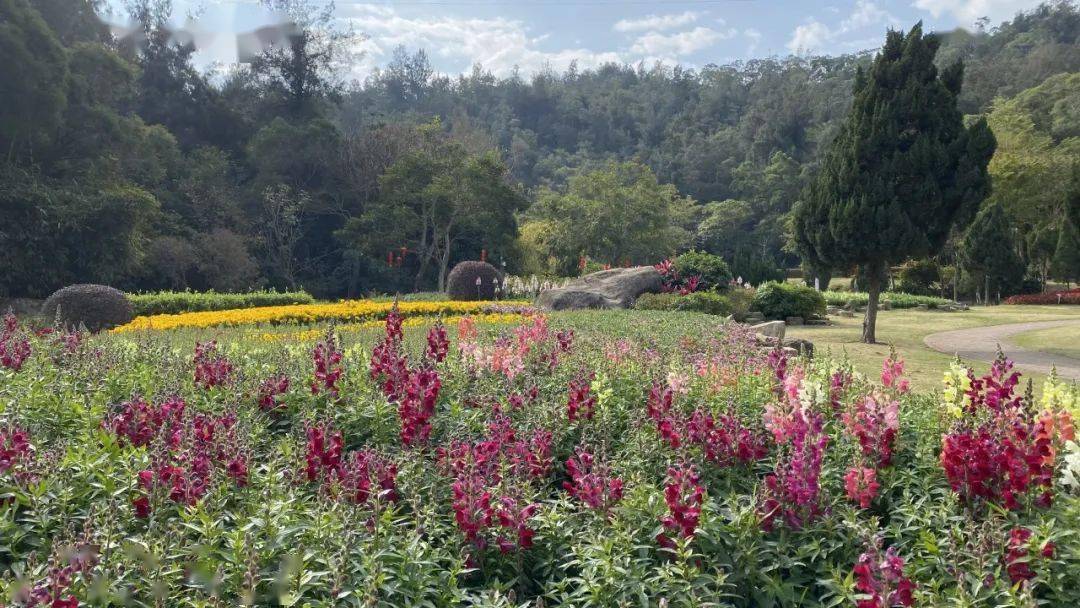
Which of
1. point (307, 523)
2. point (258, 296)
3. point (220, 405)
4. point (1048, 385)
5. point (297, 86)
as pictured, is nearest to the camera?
point (307, 523)

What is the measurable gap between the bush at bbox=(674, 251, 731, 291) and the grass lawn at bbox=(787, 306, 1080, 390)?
2.33 metres

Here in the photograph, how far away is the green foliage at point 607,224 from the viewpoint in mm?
29125

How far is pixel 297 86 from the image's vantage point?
35.6 metres

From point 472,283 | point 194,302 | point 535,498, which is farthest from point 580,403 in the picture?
point 472,283

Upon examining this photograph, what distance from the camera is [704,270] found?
1856 centimetres

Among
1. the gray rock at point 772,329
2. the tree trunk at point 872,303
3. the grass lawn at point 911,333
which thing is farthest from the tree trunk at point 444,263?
the tree trunk at point 872,303

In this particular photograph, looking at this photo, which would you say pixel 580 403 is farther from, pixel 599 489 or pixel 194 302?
pixel 194 302

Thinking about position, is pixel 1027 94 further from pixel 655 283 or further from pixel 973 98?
pixel 655 283

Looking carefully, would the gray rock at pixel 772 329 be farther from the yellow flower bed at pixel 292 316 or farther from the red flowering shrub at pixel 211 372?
the red flowering shrub at pixel 211 372

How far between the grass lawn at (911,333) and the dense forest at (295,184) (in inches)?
348

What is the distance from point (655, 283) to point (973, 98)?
1430 inches

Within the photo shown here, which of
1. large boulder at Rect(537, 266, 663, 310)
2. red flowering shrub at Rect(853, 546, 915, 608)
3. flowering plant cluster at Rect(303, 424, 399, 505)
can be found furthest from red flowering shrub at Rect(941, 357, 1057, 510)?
large boulder at Rect(537, 266, 663, 310)

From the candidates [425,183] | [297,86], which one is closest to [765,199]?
[425,183]

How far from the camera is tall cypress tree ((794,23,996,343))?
42.2ft
